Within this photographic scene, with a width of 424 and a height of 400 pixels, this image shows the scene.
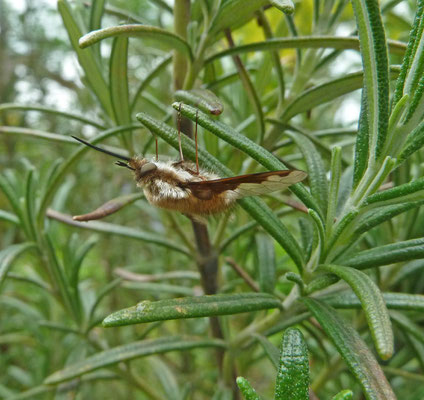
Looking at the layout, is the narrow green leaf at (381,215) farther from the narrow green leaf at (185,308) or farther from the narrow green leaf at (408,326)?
the narrow green leaf at (408,326)

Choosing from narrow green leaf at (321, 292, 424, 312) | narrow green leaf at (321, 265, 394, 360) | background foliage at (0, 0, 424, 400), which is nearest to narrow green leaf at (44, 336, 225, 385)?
background foliage at (0, 0, 424, 400)

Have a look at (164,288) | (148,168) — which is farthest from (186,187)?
(164,288)

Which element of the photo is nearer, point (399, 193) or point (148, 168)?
point (399, 193)

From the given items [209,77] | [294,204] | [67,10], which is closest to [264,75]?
[209,77]

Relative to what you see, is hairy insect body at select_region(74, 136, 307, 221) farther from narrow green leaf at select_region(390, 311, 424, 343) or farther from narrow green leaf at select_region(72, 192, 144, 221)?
narrow green leaf at select_region(390, 311, 424, 343)

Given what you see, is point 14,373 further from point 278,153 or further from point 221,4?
point 221,4

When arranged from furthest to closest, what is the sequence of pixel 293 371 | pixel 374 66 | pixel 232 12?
pixel 232 12 → pixel 374 66 → pixel 293 371

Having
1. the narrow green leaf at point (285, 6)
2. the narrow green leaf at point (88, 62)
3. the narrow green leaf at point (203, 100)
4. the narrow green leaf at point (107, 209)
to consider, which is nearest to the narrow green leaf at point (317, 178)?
the narrow green leaf at point (203, 100)

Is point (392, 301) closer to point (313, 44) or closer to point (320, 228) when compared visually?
point (320, 228)
